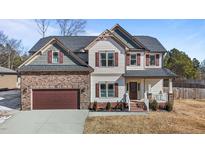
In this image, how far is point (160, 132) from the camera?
1293cm

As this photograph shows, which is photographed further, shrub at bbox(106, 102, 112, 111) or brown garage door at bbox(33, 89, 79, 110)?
shrub at bbox(106, 102, 112, 111)

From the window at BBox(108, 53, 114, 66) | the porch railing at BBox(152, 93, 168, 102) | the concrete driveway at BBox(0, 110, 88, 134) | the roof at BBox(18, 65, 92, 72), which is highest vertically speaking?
the window at BBox(108, 53, 114, 66)

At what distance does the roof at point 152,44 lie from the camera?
2362 cm

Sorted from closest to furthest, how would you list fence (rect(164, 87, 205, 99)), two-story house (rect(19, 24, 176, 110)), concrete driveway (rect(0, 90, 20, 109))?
two-story house (rect(19, 24, 176, 110))
concrete driveway (rect(0, 90, 20, 109))
fence (rect(164, 87, 205, 99))

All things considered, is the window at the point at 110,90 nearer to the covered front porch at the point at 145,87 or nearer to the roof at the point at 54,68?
the covered front porch at the point at 145,87

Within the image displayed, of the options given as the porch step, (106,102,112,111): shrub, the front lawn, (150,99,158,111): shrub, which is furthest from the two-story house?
the front lawn

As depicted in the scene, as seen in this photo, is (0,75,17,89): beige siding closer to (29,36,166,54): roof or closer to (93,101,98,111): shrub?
(29,36,166,54): roof

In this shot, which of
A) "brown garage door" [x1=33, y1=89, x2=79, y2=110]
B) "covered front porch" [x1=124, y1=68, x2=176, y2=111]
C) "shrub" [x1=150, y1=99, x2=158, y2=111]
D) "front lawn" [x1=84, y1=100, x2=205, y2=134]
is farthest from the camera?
"covered front porch" [x1=124, y1=68, x2=176, y2=111]

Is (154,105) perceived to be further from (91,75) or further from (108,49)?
(108,49)

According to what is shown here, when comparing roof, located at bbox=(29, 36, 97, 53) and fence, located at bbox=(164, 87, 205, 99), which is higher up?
roof, located at bbox=(29, 36, 97, 53)

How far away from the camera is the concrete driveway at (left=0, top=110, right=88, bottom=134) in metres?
13.1

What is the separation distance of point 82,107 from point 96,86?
7.79ft

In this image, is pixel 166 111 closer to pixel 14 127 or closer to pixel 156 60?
pixel 156 60

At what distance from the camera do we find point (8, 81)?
126ft
